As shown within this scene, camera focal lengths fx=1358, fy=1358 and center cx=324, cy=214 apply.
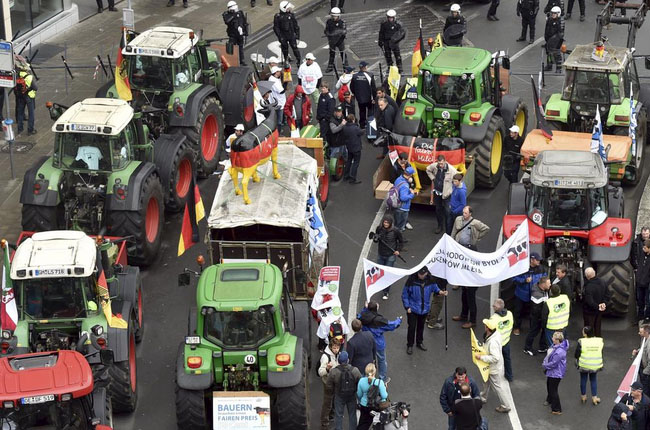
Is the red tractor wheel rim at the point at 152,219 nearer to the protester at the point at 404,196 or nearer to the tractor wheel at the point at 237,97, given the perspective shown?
the protester at the point at 404,196

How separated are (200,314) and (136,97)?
8701 mm

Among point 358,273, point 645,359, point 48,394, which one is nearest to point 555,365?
point 645,359

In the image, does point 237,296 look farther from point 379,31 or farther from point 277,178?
point 379,31

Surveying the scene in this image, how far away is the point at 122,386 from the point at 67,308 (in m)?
1.32

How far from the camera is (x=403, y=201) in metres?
23.0

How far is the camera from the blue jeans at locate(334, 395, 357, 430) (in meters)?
18.0

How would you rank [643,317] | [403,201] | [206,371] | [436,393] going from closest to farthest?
1. [206,371]
2. [436,393]
3. [643,317]
4. [403,201]

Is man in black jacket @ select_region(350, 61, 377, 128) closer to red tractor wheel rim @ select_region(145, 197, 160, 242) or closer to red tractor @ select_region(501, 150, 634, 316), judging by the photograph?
red tractor wheel rim @ select_region(145, 197, 160, 242)

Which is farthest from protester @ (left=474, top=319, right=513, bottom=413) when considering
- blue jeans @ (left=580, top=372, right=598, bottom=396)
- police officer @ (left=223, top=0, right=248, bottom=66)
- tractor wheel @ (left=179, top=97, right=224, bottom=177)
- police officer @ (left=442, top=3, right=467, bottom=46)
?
police officer @ (left=223, top=0, right=248, bottom=66)

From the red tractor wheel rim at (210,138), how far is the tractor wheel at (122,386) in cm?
746

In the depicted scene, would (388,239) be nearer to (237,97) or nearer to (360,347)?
(360,347)

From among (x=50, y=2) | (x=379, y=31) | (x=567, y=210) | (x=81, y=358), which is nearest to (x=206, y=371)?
(x=81, y=358)

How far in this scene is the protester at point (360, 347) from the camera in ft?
60.5

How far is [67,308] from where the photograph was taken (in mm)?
18234
